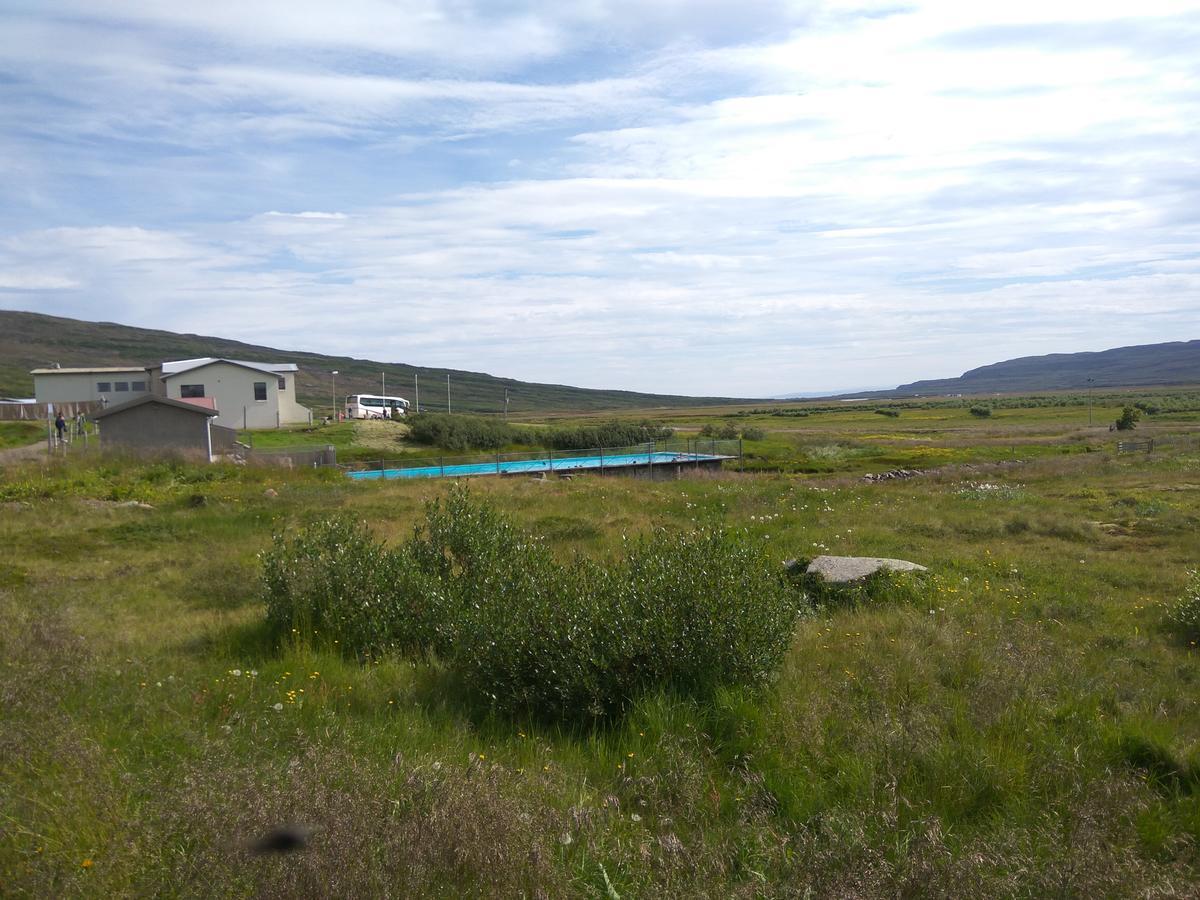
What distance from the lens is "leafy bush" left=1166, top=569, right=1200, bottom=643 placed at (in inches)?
344

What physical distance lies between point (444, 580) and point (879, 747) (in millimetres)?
5347

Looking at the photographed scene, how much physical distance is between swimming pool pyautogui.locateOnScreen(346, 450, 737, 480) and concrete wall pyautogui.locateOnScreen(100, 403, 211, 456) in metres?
7.02

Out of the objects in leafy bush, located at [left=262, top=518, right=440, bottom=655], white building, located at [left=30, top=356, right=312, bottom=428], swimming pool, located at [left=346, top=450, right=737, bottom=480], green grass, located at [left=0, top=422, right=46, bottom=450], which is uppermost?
white building, located at [left=30, top=356, right=312, bottom=428]

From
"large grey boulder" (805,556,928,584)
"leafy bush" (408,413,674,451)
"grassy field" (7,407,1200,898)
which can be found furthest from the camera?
"leafy bush" (408,413,674,451)

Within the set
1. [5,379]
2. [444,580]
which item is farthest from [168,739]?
[5,379]

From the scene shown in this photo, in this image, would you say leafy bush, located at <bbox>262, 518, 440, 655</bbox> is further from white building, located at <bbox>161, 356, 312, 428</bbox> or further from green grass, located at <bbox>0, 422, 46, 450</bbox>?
white building, located at <bbox>161, 356, 312, 428</bbox>

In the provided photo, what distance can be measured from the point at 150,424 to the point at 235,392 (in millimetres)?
19123

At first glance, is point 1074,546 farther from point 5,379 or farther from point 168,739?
point 5,379

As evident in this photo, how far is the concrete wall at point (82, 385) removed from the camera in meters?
58.9

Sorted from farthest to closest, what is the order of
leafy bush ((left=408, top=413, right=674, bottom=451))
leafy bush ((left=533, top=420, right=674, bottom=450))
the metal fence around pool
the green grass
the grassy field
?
leafy bush ((left=533, top=420, right=674, bottom=450)) < leafy bush ((left=408, top=413, right=674, bottom=451)) < the green grass < the metal fence around pool < the grassy field

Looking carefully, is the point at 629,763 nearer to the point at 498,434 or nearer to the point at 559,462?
the point at 559,462

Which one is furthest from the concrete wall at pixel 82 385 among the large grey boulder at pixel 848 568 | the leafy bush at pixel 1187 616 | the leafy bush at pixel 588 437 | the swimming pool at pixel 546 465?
the leafy bush at pixel 1187 616

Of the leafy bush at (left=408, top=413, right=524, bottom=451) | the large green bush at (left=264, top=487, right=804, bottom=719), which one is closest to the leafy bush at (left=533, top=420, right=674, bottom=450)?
the leafy bush at (left=408, top=413, right=524, bottom=451)

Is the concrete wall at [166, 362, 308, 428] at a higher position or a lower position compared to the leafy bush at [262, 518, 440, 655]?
higher
